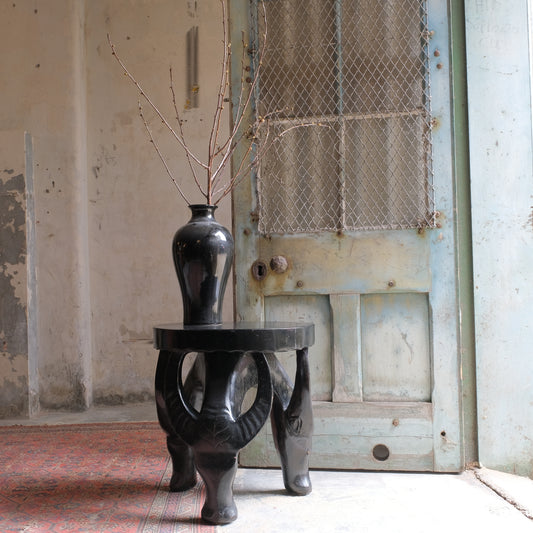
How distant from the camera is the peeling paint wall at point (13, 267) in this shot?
377cm

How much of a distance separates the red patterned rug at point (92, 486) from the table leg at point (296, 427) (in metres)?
0.34

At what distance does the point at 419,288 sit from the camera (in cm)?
225

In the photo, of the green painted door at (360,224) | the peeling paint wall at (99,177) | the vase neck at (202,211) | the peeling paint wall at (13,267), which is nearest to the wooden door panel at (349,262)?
the green painted door at (360,224)

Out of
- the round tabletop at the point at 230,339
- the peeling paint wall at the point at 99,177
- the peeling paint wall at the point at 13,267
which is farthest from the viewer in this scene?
the peeling paint wall at the point at 99,177

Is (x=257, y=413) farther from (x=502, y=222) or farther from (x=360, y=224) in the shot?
(x=502, y=222)

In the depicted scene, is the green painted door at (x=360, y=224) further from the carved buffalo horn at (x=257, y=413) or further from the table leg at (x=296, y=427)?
the carved buffalo horn at (x=257, y=413)

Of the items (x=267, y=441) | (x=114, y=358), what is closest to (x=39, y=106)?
(x=114, y=358)

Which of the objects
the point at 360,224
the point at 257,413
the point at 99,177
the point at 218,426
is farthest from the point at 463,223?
the point at 99,177

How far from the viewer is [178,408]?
5.80 feet

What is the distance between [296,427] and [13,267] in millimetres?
2697

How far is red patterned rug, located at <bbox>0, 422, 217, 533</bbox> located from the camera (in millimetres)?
1765

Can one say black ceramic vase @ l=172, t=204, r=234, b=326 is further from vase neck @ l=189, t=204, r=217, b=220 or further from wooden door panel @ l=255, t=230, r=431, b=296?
wooden door panel @ l=255, t=230, r=431, b=296

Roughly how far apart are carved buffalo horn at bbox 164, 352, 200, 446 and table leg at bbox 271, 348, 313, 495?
13.7 inches

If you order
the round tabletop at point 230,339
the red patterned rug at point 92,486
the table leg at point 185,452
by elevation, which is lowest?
the red patterned rug at point 92,486
